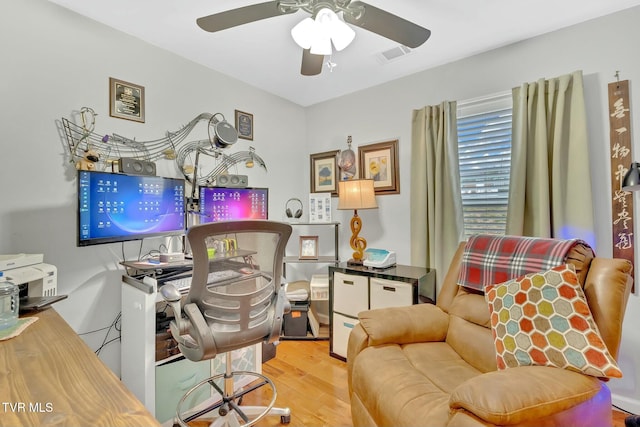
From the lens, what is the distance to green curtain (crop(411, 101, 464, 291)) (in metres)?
2.31

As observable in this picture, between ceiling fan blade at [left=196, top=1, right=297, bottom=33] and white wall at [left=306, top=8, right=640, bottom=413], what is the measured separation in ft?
5.24

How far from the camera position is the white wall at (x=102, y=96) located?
62.1 inches

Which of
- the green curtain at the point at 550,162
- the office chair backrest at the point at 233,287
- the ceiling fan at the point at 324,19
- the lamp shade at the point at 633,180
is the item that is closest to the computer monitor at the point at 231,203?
the office chair backrest at the point at 233,287

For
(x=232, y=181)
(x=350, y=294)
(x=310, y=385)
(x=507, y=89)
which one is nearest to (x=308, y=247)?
(x=350, y=294)

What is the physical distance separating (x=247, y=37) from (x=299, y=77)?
2.34 feet

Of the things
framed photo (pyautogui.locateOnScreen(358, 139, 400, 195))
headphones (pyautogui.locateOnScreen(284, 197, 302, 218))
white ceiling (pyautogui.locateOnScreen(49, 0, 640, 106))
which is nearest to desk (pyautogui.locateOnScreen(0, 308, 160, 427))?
white ceiling (pyautogui.locateOnScreen(49, 0, 640, 106))

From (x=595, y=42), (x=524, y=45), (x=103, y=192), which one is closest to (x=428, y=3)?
(x=524, y=45)

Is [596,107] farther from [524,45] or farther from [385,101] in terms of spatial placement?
[385,101]

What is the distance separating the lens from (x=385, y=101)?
278 cm

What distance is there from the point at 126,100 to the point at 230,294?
5.23ft

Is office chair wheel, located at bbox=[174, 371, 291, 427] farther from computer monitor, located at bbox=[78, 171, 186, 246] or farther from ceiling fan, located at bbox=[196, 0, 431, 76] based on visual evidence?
ceiling fan, located at bbox=[196, 0, 431, 76]

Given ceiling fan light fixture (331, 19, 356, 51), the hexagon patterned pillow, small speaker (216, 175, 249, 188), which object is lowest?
the hexagon patterned pillow

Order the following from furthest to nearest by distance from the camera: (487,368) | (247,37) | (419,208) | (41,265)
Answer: (419,208), (247,37), (41,265), (487,368)

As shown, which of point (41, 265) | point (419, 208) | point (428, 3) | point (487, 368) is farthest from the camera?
point (419, 208)
